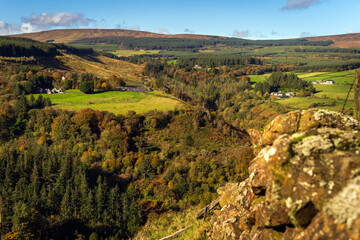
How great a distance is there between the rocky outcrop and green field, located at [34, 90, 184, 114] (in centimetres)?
6711

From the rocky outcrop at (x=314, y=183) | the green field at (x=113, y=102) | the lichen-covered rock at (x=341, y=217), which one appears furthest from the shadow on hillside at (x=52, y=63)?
the lichen-covered rock at (x=341, y=217)

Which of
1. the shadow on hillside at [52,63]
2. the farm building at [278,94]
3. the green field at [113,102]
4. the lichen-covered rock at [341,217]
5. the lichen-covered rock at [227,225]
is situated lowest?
the farm building at [278,94]

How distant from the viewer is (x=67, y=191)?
129ft

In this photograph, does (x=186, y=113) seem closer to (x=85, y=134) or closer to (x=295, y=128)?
(x=85, y=134)

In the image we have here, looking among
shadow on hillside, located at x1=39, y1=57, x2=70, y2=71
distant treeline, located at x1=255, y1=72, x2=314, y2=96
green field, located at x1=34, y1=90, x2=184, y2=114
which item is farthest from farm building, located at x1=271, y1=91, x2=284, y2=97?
shadow on hillside, located at x1=39, y1=57, x2=70, y2=71

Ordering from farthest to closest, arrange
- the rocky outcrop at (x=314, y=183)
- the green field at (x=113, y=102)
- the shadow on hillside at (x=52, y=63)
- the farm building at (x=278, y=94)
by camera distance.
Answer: the farm building at (x=278, y=94) → the shadow on hillside at (x=52, y=63) → the green field at (x=113, y=102) → the rocky outcrop at (x=314, y=183)

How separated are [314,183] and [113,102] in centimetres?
7999

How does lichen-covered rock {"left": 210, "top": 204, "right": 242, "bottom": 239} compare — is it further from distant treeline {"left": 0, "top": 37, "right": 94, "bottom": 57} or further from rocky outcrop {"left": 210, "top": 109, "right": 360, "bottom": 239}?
distant treeline {"left": 0, "top": 37, "right": 94, "bottom": 57}

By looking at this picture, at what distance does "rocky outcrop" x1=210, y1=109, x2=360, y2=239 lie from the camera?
20.7 ft

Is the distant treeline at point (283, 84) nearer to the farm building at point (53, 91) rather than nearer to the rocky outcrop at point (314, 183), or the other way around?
the farm building at point (53, 91)

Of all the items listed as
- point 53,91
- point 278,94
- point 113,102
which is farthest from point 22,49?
point 278,94

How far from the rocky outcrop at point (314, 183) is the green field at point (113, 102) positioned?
6711cm

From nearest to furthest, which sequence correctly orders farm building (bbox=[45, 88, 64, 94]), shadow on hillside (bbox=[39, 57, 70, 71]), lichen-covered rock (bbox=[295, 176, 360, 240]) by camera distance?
lichen-covered rock (bbox=[295, 176, 360, 240]) < farm building (bbox=[45, 88, 64, 94]) < shadow on hillside (bbox=[39, 57, 70, 71])

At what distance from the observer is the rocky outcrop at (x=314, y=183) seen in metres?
6.30
